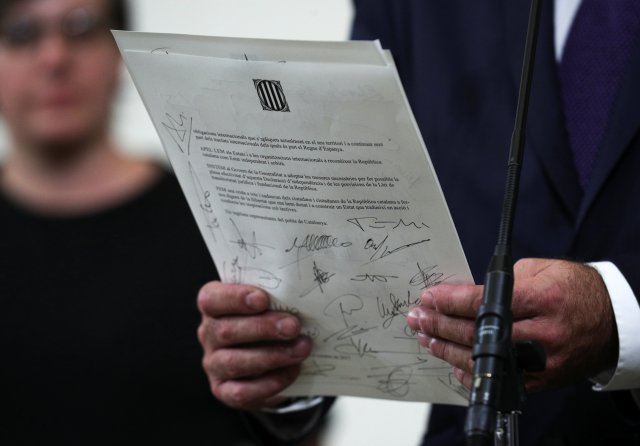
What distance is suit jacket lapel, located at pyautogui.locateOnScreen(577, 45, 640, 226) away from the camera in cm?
122

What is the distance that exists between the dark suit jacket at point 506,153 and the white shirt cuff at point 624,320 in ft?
0.06

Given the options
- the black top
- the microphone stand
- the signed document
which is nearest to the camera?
the microphone stand

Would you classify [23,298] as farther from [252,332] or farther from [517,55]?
[517,55]

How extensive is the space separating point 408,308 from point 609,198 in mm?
279

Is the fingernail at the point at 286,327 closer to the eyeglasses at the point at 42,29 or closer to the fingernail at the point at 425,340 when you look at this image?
the fingernail at the point at 425,340

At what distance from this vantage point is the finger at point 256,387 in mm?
1299

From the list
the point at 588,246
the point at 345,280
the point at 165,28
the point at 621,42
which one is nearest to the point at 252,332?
the point at 345,280

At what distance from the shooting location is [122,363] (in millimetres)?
2029

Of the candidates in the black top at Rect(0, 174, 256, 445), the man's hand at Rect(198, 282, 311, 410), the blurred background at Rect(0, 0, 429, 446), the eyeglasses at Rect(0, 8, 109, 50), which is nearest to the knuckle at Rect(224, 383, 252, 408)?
the man's hand at Rect(198, 282, 311, 410)
